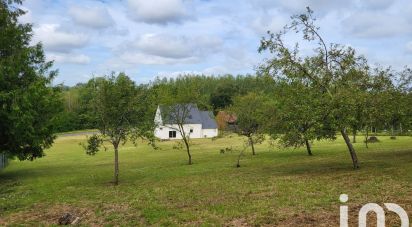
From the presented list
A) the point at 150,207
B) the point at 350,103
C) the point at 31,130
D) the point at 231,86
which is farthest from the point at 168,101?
the point at 231,86

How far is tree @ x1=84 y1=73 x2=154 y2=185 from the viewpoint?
2223 centimetres

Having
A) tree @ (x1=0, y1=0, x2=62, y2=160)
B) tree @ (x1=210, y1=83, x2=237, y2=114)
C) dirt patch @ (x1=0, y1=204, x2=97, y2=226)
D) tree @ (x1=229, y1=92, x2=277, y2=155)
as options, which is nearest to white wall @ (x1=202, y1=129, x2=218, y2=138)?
tree @ (x1=210, y1=83, x2=237, y2=114)

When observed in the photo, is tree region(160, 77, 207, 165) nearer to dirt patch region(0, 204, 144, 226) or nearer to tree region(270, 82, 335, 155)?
tree region(270, 82, 335, 155)

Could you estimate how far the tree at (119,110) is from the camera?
2223 centimetres

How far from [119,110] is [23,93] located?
7358 mm

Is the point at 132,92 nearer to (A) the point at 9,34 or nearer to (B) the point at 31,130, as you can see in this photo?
(B) the point at 31,130

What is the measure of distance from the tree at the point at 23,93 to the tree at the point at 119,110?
561 centimetres

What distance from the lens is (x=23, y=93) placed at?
84.5 feet

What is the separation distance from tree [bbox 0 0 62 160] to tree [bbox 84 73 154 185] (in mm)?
5614

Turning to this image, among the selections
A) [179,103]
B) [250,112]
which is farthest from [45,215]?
[250,112]

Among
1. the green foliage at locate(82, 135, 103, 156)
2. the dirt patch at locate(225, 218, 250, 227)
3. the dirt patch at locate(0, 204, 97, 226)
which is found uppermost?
the green foliage at locate(82, 135, 103, 156)

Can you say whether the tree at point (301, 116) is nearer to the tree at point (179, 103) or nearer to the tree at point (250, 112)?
the tree at point (250, 112)

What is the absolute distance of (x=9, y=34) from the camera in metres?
26.8

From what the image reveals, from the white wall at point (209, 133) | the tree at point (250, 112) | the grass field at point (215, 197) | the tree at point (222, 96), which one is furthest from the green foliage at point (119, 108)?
the tree at point (222, 96)
